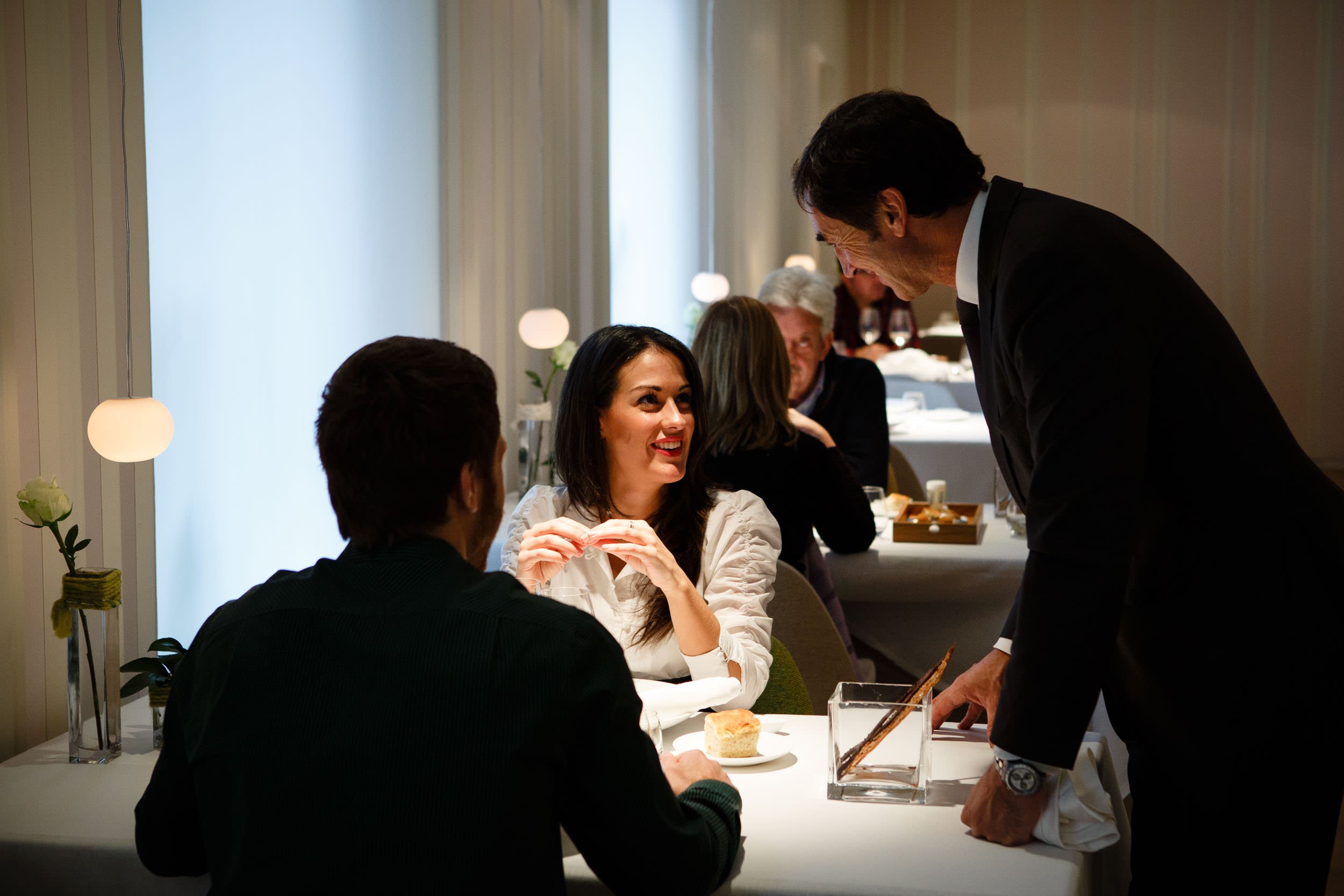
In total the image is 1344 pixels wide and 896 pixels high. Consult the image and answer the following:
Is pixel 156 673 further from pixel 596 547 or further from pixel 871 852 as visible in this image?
pixel 871 852

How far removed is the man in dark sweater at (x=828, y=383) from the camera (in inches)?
148

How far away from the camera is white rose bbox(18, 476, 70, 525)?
159cm

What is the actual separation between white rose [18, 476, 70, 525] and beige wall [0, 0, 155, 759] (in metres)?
0.12

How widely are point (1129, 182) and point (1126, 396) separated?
7970mm

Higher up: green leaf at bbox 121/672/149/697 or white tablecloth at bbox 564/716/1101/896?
green leaf at bbox 121/672/149/697

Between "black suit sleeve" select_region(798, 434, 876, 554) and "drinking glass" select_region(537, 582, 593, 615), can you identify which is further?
"black suit sleeve" select_region(798, 434, 876, 554)

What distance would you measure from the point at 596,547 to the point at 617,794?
2.53 ft

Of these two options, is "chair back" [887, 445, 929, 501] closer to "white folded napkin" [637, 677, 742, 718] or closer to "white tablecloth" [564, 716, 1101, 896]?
"white folded napkin" [637, 677, 742, 718]

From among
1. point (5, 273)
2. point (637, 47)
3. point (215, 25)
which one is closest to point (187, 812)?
point (5, 273)

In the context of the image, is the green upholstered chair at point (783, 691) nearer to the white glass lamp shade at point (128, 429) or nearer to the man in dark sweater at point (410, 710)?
the man in dark sweater at point (410, 710)

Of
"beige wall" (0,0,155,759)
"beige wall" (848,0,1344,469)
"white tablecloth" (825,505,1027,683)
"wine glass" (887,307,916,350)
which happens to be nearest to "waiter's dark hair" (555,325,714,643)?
"beige wall" (0,0,155,759)

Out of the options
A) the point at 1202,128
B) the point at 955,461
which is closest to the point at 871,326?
the point at 955,461

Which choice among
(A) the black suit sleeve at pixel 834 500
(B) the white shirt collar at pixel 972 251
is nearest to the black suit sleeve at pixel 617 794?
(B) the white shirt collar at pixel 972 251

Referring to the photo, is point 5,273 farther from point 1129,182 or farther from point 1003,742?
point 1129,182
